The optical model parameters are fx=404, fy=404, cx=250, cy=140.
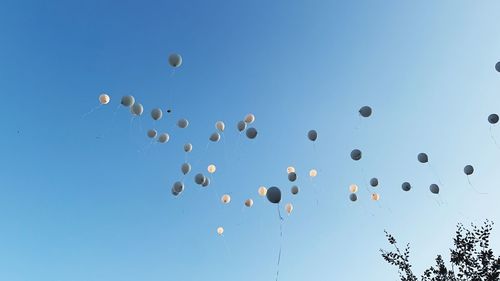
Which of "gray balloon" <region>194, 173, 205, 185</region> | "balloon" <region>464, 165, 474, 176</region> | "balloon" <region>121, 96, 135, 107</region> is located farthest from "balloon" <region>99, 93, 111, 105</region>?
"balloon" <region>464, 165, 474, 176</region>

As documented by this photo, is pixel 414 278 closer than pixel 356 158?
No

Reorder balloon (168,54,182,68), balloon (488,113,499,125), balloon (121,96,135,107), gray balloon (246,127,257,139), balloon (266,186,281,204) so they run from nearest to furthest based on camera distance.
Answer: balloon (266,186,281,204) → balloon (168,54,182,68) → balloon (121,96,135,107) → balloon (488,113,499,125) → gray balloon (246,127,257,139)

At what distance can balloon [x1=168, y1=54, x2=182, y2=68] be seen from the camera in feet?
30.1

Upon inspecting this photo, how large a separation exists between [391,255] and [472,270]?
315 centimetres

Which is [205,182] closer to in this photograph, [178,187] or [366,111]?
[178,187]

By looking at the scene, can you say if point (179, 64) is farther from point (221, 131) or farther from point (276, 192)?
point (276, 192)

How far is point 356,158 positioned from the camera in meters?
9.94

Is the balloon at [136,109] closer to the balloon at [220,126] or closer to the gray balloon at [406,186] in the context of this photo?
the balloon at [220,126]

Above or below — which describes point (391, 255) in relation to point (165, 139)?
above

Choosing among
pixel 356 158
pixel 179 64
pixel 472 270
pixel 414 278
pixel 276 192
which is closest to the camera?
pixel 276 192

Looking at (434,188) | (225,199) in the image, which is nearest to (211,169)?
(225,199)

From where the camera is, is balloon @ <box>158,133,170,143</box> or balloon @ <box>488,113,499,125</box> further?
balloon @ <box>158,133,170,143</box>

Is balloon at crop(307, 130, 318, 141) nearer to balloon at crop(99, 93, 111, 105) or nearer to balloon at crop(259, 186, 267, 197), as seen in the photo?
balloon at crop(259, 186, 267, 197)

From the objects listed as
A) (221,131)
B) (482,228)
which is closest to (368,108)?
(221,131)
